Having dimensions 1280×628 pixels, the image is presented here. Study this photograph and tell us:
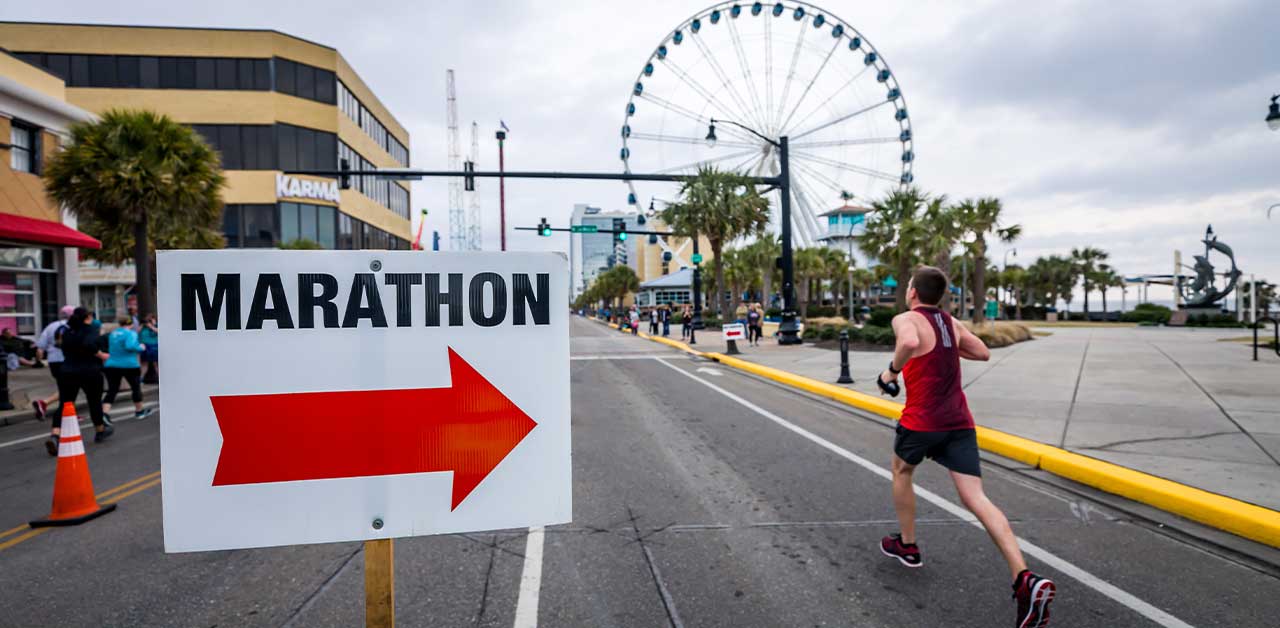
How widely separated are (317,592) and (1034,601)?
371cm

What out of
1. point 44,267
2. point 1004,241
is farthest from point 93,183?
point 1004,241

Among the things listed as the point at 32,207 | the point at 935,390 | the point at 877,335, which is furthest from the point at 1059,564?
the point at 32,207

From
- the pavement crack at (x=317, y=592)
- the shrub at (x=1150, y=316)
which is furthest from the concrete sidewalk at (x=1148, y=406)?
the shrub at (x=1150, y=316)

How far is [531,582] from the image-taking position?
3807 mm

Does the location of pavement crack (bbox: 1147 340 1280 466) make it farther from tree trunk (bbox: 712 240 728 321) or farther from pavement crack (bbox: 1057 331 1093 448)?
tree trunk (bbox: 712 240 728 321)

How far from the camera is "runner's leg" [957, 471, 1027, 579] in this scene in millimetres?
3275

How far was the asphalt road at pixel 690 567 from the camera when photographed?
3.40m

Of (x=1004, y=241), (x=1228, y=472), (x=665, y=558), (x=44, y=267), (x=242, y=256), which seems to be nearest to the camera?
(x=242, y=256)

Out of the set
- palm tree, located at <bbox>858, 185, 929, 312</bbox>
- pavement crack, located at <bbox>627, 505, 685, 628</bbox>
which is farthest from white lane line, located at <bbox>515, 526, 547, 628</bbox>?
palm tree, located at <bbox>858, 185, 929, 312</bbox>

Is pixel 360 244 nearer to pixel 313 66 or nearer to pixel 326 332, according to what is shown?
pixel 313 66

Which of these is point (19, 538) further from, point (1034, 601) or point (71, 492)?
point (1034, 601)

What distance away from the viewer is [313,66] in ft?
124

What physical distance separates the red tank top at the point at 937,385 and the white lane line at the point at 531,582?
90.6 inches

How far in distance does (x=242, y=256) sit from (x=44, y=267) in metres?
23.9
